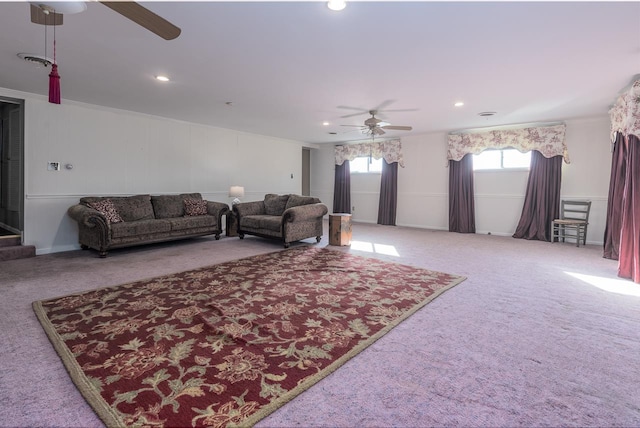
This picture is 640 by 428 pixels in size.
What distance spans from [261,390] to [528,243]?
6.20 metres

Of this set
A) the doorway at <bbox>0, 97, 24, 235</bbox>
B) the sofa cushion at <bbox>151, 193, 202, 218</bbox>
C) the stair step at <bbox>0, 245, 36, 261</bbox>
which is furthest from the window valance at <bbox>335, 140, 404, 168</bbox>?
the stair step at <bbox>0, 245, 36, 261</bbox>

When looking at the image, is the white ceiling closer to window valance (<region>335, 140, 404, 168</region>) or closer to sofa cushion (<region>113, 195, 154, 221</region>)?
sofa cushion (<region>113, 195, 154, 221</region>)

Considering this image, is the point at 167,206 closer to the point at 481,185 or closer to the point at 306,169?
the point at 306,169

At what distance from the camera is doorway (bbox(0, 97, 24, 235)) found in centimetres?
473

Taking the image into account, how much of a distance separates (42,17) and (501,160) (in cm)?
775

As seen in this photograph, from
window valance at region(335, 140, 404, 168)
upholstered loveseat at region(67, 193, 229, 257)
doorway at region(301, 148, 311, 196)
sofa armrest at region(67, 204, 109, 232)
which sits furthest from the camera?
doorway at region(301, 148, 311, 196)

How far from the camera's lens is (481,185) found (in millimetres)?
7293

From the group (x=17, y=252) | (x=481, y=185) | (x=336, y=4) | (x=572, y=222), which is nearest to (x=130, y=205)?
(x=17, y=252)

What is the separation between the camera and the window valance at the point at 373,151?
8431 mm

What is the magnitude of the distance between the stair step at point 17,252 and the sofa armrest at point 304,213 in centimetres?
375

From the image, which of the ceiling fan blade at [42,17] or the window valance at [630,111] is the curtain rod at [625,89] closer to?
the window valance at [630,111]

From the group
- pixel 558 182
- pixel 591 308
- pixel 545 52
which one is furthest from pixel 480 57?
pixel 558 182

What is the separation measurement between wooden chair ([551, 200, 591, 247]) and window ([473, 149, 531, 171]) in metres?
1.14

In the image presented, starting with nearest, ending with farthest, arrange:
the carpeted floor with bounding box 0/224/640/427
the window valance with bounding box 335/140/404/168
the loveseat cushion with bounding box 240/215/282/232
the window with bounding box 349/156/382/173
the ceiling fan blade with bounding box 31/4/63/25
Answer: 1. the carpeted floor with bounding box 0/224/640/427
2. the ceiling fan blade with bounding box 31/4/63/25
3. the loveseat cushion with bounding box 240/215/282/232
4. the window valance with bounding box 335/140/404/168
5. the window with bounding box 349/156/382/173
